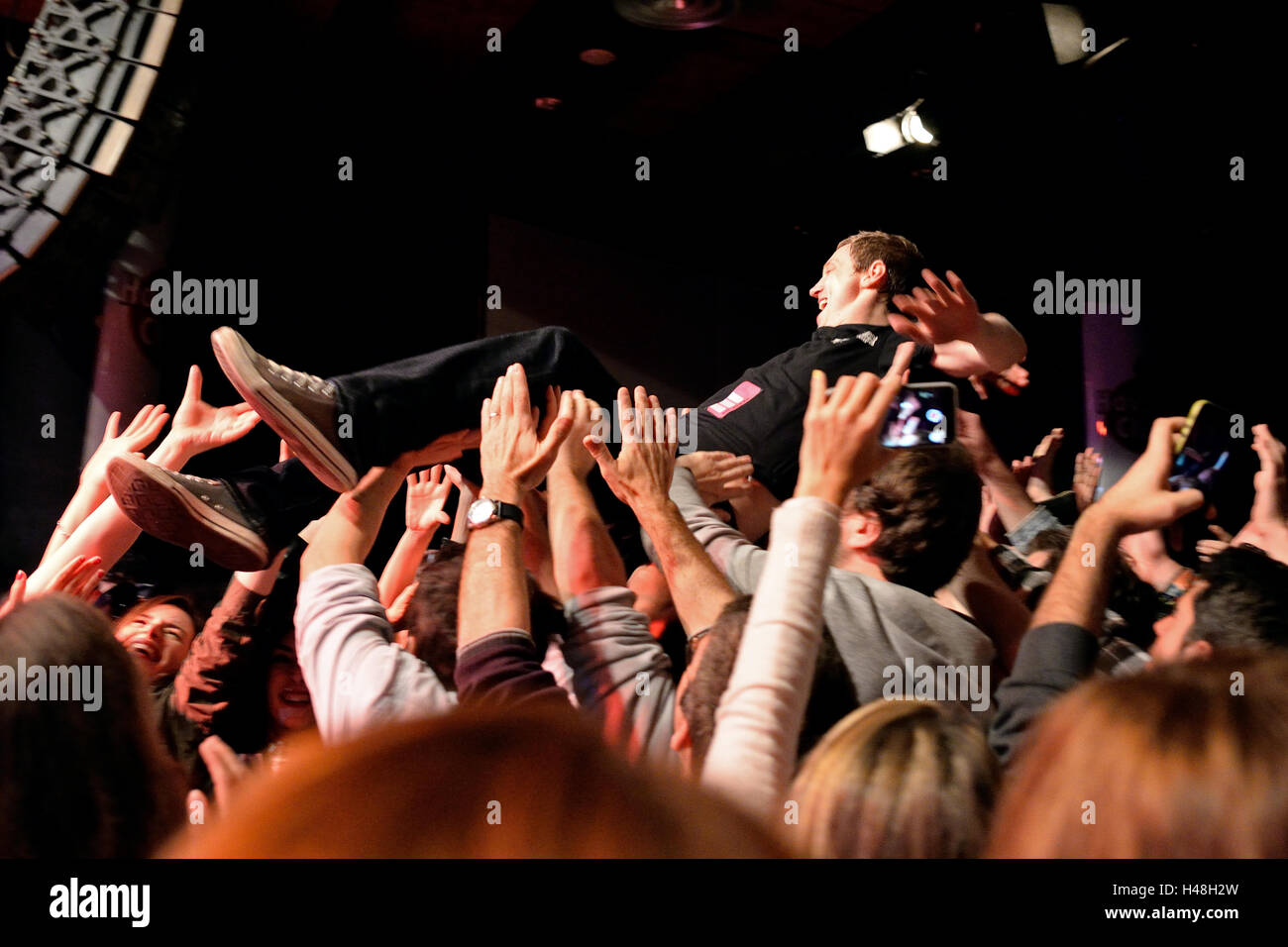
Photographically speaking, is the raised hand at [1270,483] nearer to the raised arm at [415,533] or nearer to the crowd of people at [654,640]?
the crowd of people at [654,640]

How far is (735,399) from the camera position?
233 centimetres

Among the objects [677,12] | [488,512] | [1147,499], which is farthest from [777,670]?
[677,12]

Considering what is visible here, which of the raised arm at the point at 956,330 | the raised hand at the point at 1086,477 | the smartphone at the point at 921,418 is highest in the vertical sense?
the raised arm at the point at 956,330

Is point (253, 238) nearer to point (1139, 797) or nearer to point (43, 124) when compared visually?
point (43, 124)

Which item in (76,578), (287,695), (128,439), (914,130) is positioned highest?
(914,130)

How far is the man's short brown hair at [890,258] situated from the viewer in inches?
93.8

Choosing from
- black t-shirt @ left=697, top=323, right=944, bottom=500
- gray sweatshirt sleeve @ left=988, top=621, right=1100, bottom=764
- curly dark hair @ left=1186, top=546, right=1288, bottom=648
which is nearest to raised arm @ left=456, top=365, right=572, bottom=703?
gray sweatshirt sleeve @ left=988, top=621, right=1100, bottom=764

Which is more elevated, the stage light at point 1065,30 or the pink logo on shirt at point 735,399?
the stage light at point 1065,30

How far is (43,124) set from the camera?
189 cm

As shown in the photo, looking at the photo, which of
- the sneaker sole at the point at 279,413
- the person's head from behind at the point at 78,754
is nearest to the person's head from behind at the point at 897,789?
the person's head from behind at the point at 78,754

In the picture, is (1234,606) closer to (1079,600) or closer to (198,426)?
(1079,600)

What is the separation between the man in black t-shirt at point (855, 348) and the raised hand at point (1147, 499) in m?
0.68

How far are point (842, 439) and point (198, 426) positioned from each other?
4.53ft

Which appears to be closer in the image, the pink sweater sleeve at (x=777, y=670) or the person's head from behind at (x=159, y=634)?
the pink sweater sleeve at (x=777, y=670)
